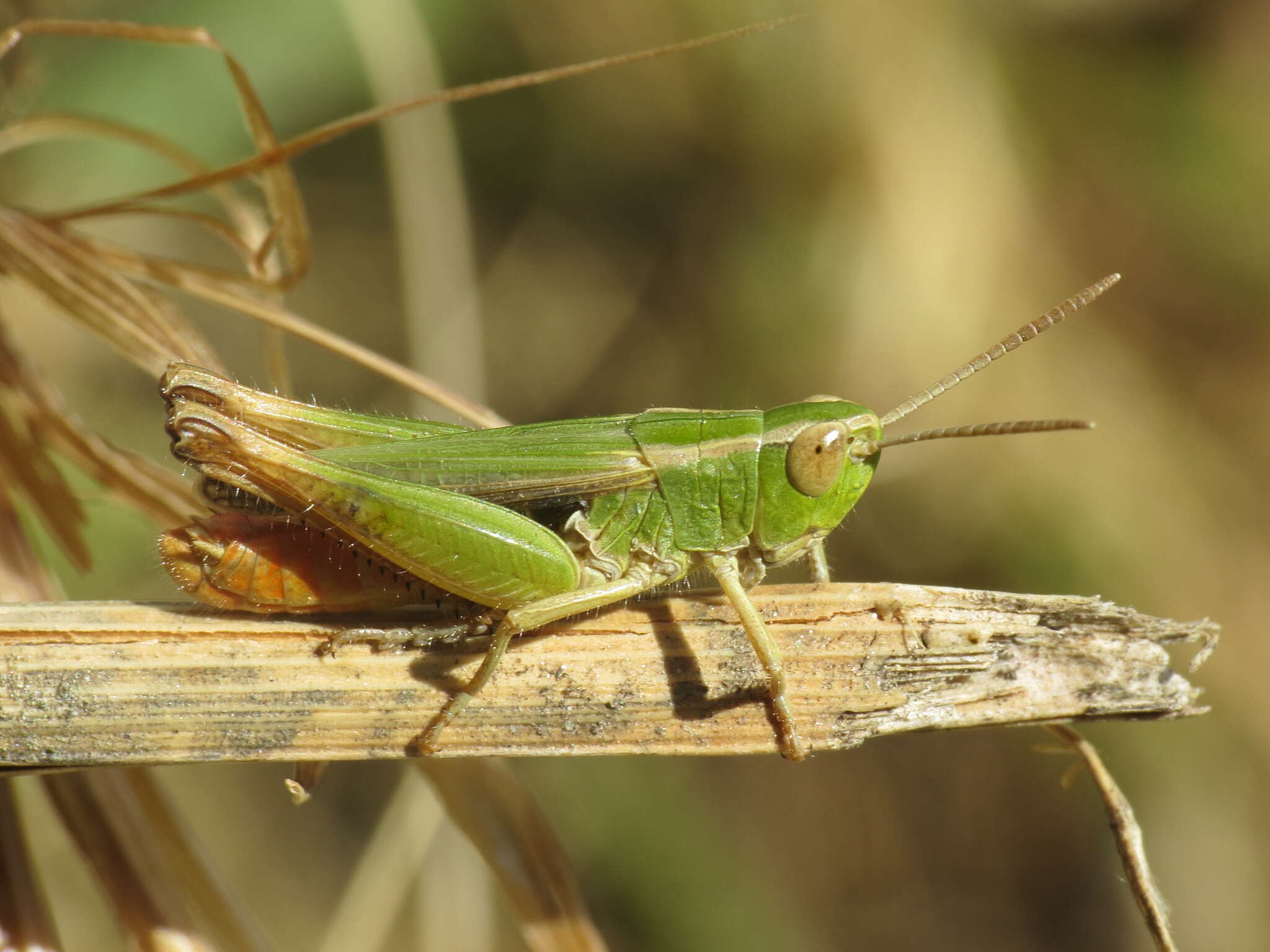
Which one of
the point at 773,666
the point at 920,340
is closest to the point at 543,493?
the point at 773,666

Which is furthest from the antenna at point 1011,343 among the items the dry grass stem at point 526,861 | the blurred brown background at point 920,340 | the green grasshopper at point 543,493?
the blurred brown background at point 920,340

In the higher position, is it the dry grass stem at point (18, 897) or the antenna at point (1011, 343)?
the antenna at point (1011, 343)

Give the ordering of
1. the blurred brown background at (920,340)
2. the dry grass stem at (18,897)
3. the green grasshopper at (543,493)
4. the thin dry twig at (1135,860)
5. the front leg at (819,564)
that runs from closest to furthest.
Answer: the dry grass stem at (18,897), the thin dry twig at (1135,860), the green grasshopper at (543,493), the front leg at (819,564), the blurred brown background at (920,340)

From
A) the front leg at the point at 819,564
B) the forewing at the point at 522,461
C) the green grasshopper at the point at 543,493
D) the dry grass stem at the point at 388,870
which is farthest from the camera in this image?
the dry grass stem at the point at 388,870

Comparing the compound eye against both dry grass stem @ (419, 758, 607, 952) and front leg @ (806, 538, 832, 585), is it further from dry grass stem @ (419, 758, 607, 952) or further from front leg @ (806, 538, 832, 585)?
dry grass stem @ (419, 758, 607, 952)

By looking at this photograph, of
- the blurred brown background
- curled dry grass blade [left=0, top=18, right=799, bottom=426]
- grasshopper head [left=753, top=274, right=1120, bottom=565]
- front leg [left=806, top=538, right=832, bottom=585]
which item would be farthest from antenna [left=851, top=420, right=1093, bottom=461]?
the blurred brown background

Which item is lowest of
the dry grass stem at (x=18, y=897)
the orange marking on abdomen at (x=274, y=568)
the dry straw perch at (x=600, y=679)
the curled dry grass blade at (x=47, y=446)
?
the dry grass stem at (x=18, y=897)

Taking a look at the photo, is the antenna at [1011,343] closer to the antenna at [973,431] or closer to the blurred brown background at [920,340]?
the antenna at [973,431]

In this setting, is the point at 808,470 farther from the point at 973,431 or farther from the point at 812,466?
the point at 973,431
